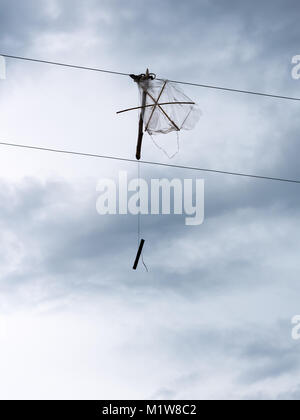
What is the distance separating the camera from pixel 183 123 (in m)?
16.8

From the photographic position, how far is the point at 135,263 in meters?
16.1

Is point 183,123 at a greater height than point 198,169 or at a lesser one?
greater

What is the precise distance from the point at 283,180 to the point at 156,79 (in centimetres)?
503

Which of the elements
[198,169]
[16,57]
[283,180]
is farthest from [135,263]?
[16,57]
